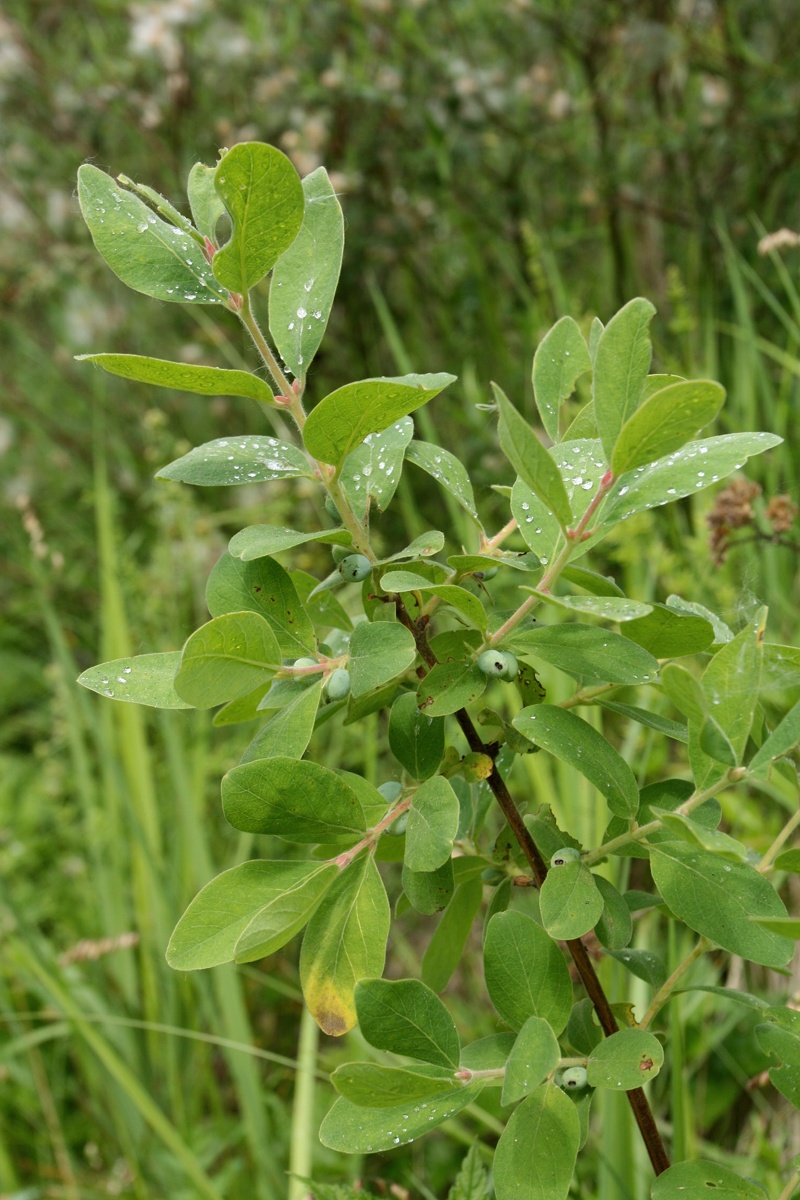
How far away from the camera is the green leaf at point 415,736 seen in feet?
1.31

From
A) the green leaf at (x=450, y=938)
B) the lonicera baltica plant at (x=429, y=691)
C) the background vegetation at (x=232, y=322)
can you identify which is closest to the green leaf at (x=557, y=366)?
the lonicera baltica plant at (x=429, y=691)

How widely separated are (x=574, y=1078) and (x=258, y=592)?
0.21 meters

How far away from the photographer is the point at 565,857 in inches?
14.7

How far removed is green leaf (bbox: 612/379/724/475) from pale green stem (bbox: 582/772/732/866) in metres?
0.11

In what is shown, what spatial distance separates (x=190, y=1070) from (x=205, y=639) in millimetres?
1027

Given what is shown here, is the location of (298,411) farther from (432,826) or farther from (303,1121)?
(303,1121)

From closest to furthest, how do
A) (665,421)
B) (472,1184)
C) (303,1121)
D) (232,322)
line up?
1. (665,421)
2. (472,1184)
3. (303,1121)
4. (232,322)

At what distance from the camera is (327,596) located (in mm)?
426

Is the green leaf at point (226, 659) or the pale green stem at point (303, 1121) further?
the pale green stem at point (303, 1121)

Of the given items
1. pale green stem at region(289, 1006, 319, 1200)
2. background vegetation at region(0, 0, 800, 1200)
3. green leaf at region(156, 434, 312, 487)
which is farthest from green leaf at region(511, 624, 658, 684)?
background vegetation at region(0, 0, 800, 1200)

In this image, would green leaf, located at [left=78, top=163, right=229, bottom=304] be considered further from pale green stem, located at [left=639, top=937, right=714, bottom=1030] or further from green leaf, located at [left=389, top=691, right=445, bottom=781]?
pale green stem, located at [left=639, top=937, right=714, bottom=1030]

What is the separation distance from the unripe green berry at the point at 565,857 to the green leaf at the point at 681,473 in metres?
0.12

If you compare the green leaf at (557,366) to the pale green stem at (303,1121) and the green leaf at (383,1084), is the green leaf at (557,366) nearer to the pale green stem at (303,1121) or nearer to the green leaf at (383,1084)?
the green leaf at (383,1084)

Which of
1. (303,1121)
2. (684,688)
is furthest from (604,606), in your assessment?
(303,1121)
